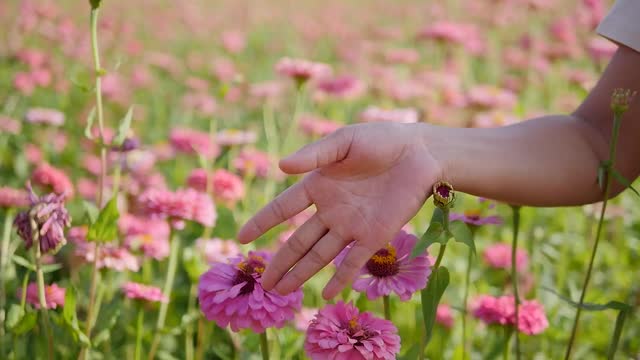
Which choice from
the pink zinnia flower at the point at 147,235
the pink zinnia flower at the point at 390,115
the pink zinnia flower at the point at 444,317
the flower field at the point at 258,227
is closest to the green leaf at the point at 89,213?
the flower field at the point at 258,227

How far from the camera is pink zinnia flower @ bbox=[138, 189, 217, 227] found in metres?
0.99

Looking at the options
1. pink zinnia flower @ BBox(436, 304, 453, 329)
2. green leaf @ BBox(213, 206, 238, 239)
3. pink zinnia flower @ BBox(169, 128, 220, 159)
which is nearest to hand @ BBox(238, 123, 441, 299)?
pink zinnia flower @ BBox(436, 304, 453, 329)

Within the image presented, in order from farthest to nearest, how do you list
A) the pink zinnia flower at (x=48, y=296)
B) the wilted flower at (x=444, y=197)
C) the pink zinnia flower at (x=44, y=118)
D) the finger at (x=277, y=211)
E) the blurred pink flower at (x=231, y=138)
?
the pink zinnia flower at (x=44, y=118), the blurred pink flower at (x=231, y=138), the pink zinnia flower at (x=48, y=296), the finger at (x=277, y=211), the wilted flower at (x=444, y=197)

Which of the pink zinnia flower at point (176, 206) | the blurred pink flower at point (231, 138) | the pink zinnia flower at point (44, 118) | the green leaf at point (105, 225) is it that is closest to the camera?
the green leaf at point (105, 225)

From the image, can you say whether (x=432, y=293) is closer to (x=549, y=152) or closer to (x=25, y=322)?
(x=549, y=152)

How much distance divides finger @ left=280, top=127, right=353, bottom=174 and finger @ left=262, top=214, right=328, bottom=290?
0.20ft

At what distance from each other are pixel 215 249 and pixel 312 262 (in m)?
0.54

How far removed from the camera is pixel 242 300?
66 cm

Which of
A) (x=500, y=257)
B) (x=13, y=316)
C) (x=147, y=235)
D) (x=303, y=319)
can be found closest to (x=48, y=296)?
(x=13, y=316)

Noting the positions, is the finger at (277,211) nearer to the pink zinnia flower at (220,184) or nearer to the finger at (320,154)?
the finger at (320,154)

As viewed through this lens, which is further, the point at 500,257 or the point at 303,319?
the point at 500,257

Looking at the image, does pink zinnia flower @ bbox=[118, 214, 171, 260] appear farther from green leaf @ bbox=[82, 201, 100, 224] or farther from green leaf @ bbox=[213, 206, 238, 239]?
green leaf @ bbox=[82, 201, 100, 224]

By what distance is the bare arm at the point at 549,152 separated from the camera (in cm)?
70

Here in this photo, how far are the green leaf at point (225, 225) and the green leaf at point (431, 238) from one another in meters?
0.71
